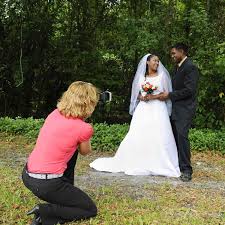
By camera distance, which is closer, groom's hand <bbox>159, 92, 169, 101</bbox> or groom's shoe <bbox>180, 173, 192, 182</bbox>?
groom's shoe <bbox>180, 173, 192, 182</bbox>

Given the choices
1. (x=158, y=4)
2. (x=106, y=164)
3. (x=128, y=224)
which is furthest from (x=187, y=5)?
(x=128, y=224)

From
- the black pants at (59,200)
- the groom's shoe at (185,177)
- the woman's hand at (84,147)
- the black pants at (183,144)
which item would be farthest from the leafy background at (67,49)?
the black pants at (59,200)

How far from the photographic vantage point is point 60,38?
50.5 ft

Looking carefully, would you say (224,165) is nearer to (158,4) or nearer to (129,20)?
(129,20)

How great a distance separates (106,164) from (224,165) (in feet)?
7.75

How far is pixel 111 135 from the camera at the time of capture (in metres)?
10.7

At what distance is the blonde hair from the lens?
5.42 meters

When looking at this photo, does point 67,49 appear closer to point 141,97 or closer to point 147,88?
point 141,97

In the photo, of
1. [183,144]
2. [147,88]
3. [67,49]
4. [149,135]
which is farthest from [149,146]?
[67,49]

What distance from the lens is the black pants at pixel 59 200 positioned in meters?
5.34

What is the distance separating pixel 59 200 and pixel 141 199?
1564 mm

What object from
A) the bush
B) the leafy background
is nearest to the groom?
the bush

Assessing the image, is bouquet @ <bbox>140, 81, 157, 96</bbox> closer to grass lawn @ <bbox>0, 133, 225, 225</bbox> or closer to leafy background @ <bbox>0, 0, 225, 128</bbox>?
grass lawn @ <bbox>0, 133, 225, 225</bbox>

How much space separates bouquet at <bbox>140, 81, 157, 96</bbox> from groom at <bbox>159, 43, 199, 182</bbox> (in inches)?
20.9
